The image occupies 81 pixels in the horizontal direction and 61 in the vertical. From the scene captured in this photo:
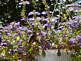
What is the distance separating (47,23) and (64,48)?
216mm

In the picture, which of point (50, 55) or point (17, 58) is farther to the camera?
point (17, 58)

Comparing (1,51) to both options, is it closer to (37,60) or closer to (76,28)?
(37,60)

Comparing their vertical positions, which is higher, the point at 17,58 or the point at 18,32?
the point at 18,32

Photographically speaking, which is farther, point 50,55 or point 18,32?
point 18,32

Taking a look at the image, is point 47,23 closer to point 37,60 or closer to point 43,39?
point 43,39

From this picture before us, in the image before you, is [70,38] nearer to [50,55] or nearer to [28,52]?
[50,55]

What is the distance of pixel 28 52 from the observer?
2039mm

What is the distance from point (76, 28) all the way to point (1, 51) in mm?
586

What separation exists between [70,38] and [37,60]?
0.90 feet

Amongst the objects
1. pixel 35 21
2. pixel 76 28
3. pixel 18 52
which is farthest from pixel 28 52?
pixel 76 28

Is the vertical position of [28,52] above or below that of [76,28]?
below

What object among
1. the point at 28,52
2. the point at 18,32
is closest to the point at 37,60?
the point at 28,52

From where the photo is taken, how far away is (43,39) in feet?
6.54

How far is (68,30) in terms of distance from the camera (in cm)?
206
